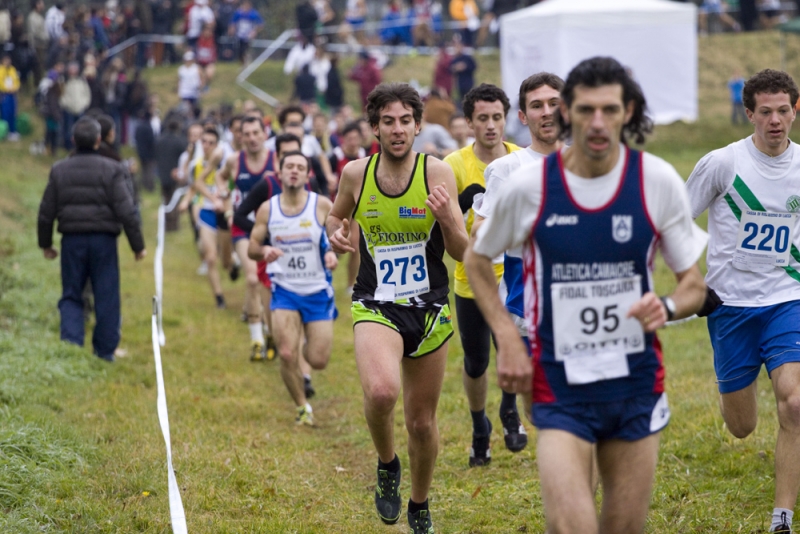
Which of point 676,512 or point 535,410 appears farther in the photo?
point 676,512

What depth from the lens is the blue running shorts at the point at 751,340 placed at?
5422 mm

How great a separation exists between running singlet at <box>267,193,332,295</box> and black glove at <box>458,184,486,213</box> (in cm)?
217

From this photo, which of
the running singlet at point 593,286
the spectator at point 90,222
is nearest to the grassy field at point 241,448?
the spectator at point 90,222

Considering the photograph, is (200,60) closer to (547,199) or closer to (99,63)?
(99,63)

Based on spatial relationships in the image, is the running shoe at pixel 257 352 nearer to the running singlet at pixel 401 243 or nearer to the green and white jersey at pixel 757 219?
the running singlet at pixel 401 243

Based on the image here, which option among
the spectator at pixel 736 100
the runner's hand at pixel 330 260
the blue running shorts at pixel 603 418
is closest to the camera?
the blue running shorts at pixel 603 418

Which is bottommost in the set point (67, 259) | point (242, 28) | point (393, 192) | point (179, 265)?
point (179, 265)

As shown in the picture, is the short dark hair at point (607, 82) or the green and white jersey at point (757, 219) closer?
the short dark hair at point (607, 82)

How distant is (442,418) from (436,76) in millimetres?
17115

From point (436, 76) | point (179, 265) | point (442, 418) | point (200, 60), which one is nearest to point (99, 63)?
point (200, 60)

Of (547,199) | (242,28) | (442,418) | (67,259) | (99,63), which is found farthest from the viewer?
(242,28)

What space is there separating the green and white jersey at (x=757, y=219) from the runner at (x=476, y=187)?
1.53m

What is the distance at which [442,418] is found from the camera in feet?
28.3

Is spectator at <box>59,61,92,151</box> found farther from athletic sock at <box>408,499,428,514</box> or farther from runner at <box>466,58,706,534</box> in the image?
runner at <box>466,58,706,534</box>
